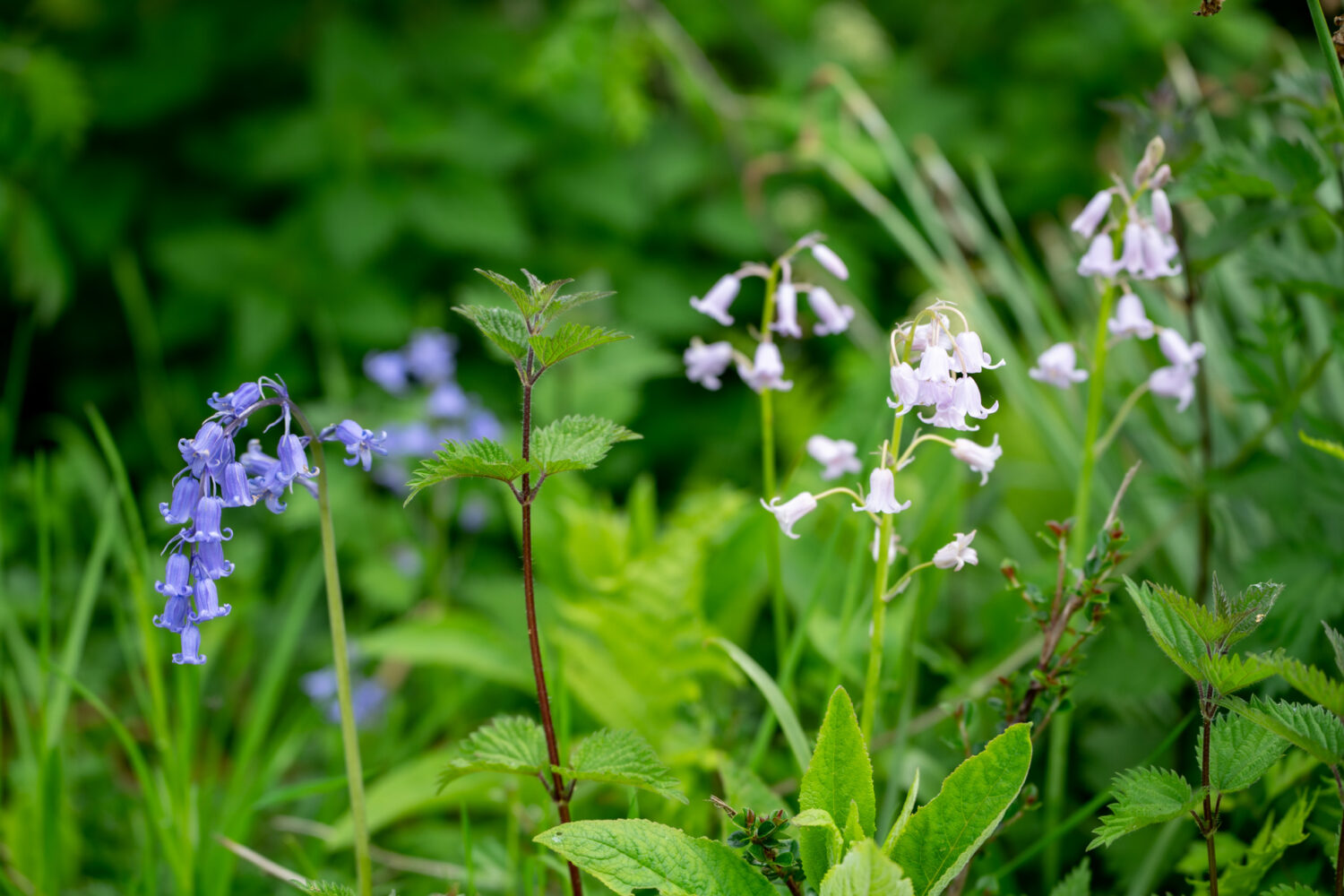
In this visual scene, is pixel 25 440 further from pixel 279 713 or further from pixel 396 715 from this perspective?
pixel 396 715

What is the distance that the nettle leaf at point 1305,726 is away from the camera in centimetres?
95

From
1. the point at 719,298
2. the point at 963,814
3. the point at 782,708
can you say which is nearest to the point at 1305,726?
the point at 963,814

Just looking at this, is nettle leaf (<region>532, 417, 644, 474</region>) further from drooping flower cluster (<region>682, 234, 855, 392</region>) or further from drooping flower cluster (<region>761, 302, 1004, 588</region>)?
drooping flower cluster (<region>682, 234, 855, 392</region>)

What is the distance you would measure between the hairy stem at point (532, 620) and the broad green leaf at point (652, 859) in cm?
8

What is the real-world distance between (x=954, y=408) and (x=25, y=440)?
11.3 ft

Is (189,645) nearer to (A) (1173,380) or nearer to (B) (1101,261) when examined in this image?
(B) (1101,261)

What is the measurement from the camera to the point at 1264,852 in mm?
1116

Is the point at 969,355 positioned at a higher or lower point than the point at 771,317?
lower

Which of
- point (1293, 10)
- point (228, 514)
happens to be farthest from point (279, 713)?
point (1293, 10)

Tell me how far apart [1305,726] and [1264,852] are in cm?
24

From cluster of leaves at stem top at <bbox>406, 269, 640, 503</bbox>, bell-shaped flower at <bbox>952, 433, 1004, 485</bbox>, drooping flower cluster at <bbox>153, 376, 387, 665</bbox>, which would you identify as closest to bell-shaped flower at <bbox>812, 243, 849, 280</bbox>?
bell-shaped flower at <bbox>952, 433, 1004, 485</bbox>

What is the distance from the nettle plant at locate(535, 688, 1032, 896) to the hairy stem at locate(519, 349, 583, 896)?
122 millimetres

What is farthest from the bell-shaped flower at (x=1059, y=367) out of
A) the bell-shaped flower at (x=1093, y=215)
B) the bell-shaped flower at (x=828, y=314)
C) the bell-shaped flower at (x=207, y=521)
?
the bell-shaped flower at (x=207, y=521)

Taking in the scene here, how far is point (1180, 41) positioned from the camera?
3441 mm
